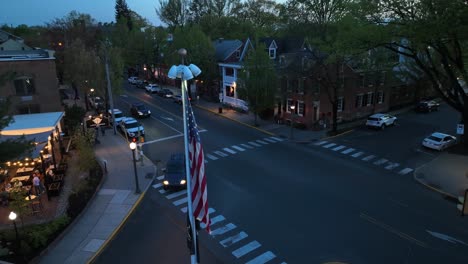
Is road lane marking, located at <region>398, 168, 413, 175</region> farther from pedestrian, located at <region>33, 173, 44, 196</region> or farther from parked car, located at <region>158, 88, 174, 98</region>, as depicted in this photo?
parked car, located at <region>158, 88, 174, 98</region>

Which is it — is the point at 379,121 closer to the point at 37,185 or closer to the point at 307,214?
the point at 307,214

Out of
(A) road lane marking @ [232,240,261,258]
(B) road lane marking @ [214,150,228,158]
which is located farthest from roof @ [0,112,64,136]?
(A) road lane marking @ [232,240,261,258]

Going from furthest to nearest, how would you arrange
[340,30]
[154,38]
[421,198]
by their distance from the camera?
[154,38]
[340,30]
[421,198]

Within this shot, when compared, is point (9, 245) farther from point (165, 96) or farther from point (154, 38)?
point (154, 38)

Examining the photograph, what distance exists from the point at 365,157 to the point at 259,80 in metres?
13.3

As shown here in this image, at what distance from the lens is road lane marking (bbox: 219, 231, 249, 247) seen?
15.8 m

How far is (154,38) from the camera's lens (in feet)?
218

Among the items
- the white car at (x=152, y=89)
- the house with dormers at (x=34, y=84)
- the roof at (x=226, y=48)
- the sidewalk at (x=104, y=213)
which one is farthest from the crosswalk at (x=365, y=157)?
the white car at (x=152, y=89)

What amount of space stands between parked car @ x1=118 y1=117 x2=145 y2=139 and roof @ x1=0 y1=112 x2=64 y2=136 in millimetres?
7375

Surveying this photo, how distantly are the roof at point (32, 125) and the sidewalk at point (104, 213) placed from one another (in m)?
4.76

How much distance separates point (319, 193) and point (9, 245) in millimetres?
16337

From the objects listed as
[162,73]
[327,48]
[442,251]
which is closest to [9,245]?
[442,251]

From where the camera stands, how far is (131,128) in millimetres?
34219

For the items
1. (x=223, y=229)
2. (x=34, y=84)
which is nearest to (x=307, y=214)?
(x=223, y=229)
